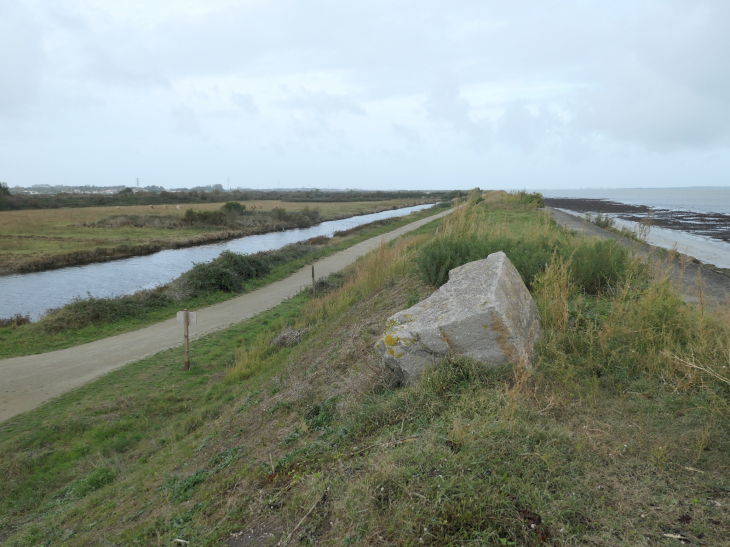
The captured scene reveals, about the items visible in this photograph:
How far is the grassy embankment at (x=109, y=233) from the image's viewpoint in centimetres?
3369

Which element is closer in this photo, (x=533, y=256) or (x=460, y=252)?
(x=533, y=256)

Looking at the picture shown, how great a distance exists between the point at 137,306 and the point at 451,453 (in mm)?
17733

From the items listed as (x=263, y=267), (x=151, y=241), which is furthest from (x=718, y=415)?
(x=151, y=241)

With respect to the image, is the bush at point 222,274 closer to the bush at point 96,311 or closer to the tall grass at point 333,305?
the bush at point 96,311

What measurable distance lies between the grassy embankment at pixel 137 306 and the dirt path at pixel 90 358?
94cm

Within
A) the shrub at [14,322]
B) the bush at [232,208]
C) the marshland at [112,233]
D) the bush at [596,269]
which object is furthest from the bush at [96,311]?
the bush at [232,208]

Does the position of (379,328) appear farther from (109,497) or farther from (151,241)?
(151,241)

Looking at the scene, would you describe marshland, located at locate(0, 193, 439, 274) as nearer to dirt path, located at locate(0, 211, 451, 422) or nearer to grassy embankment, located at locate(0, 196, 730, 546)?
dirt path, located at locate(0, 211, 451, 422)

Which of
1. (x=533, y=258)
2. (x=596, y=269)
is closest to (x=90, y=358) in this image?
(x=533, y=258)

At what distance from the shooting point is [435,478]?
9.50ft

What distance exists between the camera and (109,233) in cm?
4694

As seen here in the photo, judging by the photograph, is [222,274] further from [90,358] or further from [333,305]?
[333,305]

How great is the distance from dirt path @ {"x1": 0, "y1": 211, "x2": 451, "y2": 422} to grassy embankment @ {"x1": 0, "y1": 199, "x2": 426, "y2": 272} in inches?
882

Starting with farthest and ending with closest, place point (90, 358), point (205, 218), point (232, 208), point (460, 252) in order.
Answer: point (232, 208) < point (205, 218) < point (90, 358) < point (460, 252)
